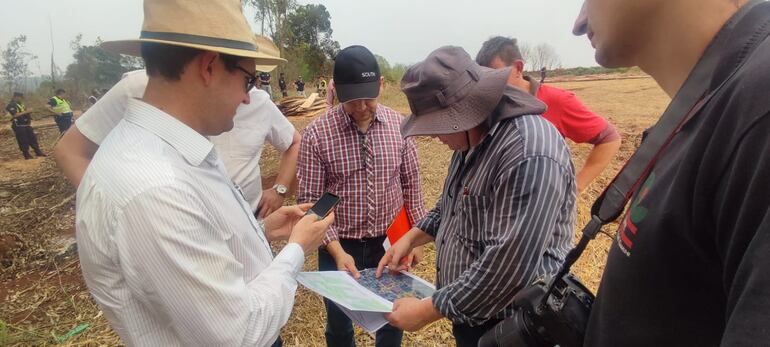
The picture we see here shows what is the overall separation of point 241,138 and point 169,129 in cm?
148

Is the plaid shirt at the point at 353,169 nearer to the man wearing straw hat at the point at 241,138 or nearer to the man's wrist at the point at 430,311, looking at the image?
the man wearing straw hat at the point at 241,138

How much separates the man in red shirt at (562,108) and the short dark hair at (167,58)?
2.35m

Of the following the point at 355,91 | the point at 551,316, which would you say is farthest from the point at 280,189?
the point at 551,316

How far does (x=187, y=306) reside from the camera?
3.90 feet

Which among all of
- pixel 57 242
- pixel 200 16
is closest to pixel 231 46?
pixel 200 16

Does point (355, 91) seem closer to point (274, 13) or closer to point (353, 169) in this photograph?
point (353, 169)

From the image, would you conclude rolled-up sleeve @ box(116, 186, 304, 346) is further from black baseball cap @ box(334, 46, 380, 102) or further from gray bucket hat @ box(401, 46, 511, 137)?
black baseball cap @ box(334, 46, 380, 102)

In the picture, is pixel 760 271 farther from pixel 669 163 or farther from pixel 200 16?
pixel 200 16

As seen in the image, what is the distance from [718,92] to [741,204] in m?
0.20

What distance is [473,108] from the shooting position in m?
1.58

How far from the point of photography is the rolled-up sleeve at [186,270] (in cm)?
114

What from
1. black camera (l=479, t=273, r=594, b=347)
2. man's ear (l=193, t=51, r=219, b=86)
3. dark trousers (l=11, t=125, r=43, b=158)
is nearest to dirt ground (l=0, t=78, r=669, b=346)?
black camera (l=479, t=273, r=594, b=347)

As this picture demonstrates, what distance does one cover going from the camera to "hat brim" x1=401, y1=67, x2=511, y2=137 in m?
1.56

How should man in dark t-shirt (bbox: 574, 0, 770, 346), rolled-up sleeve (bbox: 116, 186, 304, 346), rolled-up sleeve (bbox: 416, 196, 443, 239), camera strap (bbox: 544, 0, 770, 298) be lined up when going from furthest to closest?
rolled-up sleeve (bbox: 416, 196, 443, 239)
rolled-up sleeve (bbox: 116, 186, 304, 346)
camera strap (bbox: 544, 0, 770, 298)
man in dark t-shirt (bbox: 574, 0, 770, 346)
